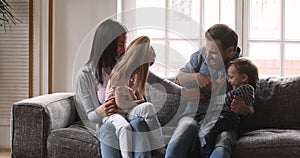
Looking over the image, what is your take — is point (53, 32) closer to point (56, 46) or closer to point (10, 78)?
point (56, 46)

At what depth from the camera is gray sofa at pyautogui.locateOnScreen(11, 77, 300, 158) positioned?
9.55 feet

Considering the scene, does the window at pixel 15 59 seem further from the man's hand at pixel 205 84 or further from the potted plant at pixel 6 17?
the man's hand at pixel 205 84

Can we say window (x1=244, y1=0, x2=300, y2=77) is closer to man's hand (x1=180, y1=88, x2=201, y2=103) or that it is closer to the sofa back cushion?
the sofa back cushion

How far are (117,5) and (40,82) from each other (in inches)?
33.0

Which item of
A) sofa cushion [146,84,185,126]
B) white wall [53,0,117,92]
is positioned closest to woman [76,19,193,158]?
sofa cushion [146,84,185,126]

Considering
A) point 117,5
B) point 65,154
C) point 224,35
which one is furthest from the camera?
point 117,5

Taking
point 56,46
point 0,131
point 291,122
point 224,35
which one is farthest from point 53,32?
point 291,122

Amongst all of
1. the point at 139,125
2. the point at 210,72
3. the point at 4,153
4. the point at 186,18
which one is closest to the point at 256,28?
the point at 186,18

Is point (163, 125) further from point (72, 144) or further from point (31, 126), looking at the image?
point (31, 126)

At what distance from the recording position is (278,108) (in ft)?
11.3

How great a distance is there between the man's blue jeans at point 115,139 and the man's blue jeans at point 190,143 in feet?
0.46

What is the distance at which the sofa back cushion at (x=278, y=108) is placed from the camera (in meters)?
3.41

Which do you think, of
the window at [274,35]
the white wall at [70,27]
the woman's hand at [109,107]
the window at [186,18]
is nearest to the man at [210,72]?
Answer: the woman's hand at [109,107]

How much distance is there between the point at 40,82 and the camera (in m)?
4.34
